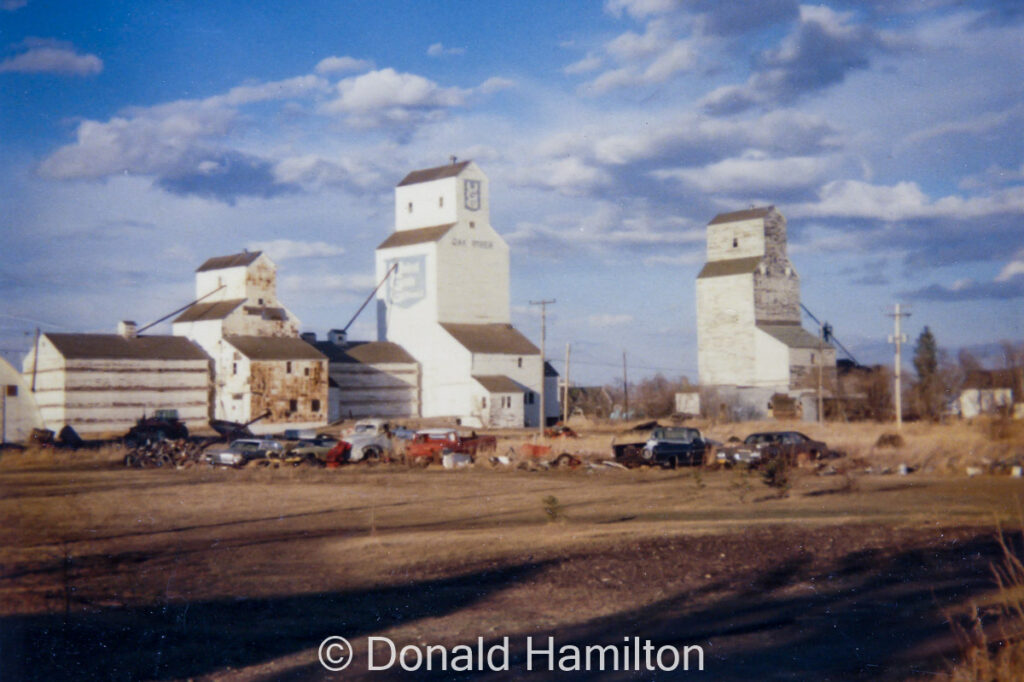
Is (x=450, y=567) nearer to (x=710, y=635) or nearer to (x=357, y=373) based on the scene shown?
(x=710, y=635)

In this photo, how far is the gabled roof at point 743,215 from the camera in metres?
73.9

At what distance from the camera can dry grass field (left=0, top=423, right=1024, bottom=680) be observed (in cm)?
935

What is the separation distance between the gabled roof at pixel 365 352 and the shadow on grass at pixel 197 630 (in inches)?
2117

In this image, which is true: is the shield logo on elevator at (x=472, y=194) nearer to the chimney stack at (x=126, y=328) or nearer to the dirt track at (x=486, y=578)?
the chimney stack at (x=126, y=328)

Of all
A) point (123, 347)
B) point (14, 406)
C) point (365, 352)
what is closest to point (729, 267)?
point (365, 352)

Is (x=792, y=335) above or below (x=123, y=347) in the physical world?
above

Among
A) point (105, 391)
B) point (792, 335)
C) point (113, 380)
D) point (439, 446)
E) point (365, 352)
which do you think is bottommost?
point (439, 446)

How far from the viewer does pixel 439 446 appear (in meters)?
39.0

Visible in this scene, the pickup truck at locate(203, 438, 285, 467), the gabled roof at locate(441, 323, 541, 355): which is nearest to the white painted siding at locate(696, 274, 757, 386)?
the gabled roof at locate(441, 323, 541, 355)

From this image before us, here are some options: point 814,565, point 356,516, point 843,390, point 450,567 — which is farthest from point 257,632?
point 843,390

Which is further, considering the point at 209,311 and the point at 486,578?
the point at 209,311

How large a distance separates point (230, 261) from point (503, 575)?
54.1 m

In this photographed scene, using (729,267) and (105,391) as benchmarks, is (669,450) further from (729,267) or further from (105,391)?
(729,267)

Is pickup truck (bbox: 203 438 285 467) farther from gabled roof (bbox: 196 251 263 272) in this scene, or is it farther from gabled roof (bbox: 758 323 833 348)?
gabled roof (bbox: 758 323 833 348)
